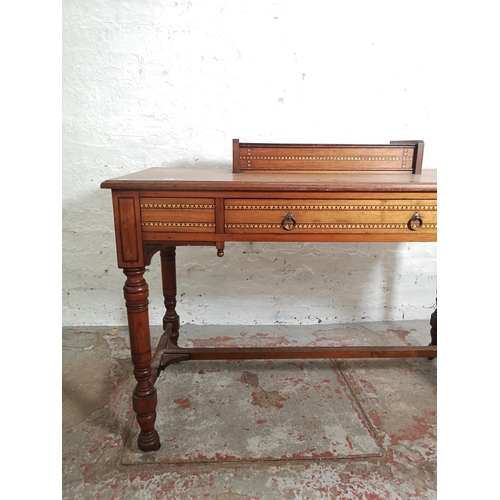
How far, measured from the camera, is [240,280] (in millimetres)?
2832

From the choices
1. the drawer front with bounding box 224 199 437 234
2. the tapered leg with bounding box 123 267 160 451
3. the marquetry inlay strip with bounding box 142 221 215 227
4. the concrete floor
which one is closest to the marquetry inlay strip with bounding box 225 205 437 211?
the drawer front with bounding box 224 199 437 234

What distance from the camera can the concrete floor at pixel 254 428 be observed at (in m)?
1.54

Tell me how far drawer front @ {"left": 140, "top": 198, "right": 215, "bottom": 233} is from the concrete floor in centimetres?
101

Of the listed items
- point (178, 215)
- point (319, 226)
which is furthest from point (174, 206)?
point (319, 226)

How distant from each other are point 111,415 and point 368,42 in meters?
2.74

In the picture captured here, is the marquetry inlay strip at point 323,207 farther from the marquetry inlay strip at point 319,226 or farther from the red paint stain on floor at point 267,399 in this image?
the red paint stain on floor at point 267,399

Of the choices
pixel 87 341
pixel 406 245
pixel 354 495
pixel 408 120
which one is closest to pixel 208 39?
pixel 408 120

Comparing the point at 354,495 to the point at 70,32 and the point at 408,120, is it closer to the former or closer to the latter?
the point at 408,120

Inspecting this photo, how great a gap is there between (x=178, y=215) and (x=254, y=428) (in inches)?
43.7

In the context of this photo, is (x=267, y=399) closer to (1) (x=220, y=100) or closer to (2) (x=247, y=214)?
(2) (x=247, y=214)

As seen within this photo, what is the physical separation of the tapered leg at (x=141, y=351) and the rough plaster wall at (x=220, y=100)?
3.88ft

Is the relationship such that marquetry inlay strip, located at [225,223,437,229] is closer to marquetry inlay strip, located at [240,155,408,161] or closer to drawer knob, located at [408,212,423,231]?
drawer knob, located at [408,212,423,231]

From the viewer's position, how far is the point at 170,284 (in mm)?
2375

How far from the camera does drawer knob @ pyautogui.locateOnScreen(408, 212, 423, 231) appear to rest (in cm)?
154
